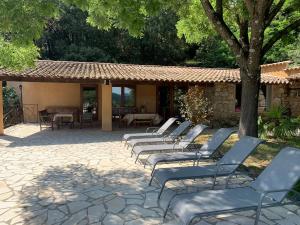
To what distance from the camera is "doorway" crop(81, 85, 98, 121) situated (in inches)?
787

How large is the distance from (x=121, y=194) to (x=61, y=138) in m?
7.66

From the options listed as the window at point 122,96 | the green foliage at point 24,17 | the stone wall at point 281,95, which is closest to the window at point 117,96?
the window at point 122,96

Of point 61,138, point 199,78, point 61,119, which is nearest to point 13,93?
point 61,119

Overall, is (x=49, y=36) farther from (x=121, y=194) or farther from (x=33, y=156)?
(x=121, y=194)

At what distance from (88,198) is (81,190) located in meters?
0.52

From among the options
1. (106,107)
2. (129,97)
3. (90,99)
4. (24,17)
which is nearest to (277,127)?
(106,107)

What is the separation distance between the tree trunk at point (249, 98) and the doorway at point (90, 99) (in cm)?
1255

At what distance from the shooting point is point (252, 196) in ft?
15.4

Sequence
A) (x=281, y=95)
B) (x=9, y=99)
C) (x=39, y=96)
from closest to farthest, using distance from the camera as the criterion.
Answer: (x=39, y=96) < (x=9, y=99) < (x=281, y=95)

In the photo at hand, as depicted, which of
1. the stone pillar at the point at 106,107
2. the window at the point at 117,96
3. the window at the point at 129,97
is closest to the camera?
the stone pillar at the point at 106,107

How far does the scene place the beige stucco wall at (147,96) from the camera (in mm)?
20594

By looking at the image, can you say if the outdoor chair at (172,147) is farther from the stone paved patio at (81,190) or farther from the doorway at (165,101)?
the doorway at (165,101)

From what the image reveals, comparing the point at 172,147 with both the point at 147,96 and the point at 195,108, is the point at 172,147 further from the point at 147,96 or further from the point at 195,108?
the point at 147,96

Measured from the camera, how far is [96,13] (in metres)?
9.80
